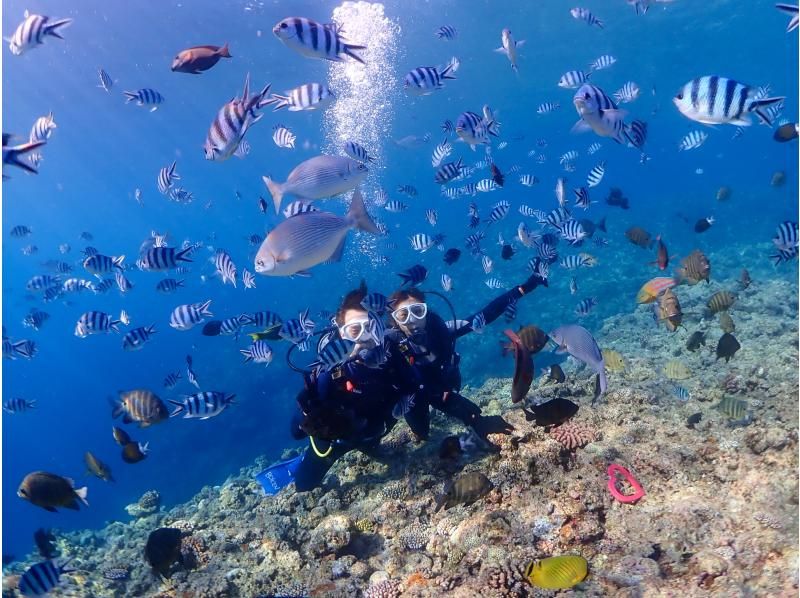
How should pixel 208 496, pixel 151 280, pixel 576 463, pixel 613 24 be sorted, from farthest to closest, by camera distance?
1. pixel 151 280
2. pixel 613 24
3. pixel 208 496
4. pixel 576 463

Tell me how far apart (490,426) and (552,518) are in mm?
1294

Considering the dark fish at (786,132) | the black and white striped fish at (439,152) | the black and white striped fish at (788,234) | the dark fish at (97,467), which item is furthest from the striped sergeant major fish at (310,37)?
the dark fish at (786,132)

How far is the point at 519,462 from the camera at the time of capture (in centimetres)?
441

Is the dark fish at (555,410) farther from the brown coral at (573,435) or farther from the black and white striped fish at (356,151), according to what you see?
the black and white striped fish at (356,151)

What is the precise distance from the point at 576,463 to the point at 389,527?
74.5 inches

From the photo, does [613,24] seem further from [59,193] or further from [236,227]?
[236,227]

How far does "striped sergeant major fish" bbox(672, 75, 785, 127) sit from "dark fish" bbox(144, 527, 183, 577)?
218 inches

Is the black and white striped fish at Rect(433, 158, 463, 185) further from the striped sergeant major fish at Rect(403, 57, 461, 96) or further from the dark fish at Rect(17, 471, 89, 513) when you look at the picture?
the dark fish at Rect(17, 471, 89, 513)

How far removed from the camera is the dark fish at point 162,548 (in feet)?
14.0

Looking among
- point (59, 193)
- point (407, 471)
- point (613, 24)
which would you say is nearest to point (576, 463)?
point (407, 471)

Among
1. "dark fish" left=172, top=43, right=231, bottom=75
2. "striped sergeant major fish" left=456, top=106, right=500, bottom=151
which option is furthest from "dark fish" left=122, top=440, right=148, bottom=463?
"striped sergeant major fish" left=456, top=106, right=500, bottom=151

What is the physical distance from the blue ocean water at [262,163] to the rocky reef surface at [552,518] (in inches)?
243

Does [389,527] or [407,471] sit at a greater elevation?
[407,471]

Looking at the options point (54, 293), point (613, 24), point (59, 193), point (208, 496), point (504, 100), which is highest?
point (504, 100)
